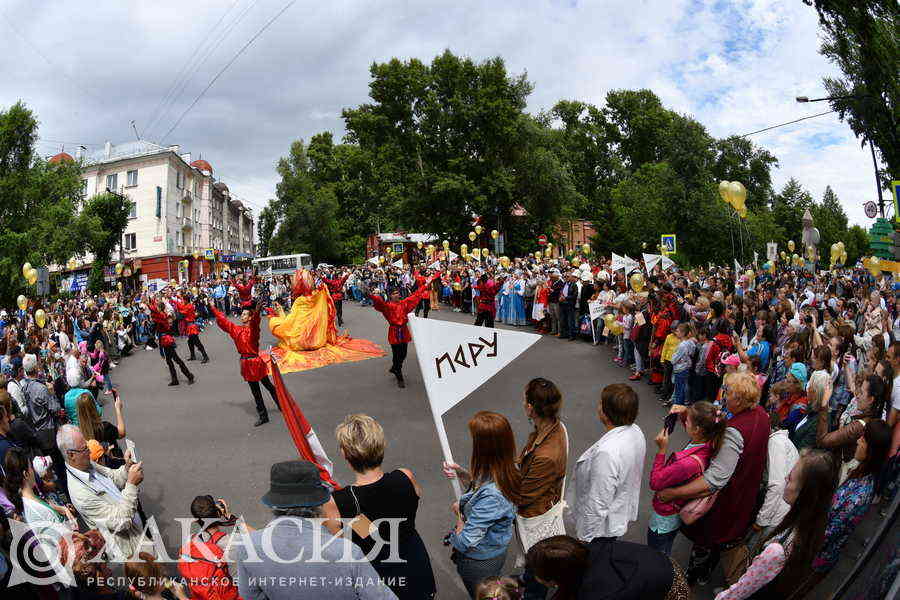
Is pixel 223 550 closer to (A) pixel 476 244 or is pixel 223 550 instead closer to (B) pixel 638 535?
(B) pixel 638 535

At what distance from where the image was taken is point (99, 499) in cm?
381

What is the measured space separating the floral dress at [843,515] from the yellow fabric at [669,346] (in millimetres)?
5402

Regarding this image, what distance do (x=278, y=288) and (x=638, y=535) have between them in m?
30.0

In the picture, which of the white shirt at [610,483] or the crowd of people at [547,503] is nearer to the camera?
the crowd of people at [547,503]

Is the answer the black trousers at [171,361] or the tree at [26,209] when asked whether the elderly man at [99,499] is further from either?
the tree at [26,209]

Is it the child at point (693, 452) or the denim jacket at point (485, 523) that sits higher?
the child at point (693, 452)

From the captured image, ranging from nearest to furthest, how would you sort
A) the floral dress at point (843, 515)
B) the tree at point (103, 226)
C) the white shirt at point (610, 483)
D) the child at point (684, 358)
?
the white shirt at point (610, 483) < the floral dress at point (843, 515) < the child at point (684, 358) < the tree at point (103, 226)

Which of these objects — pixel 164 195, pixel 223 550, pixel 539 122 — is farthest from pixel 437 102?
pixel 223 550

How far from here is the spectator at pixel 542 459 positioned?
3420 mm

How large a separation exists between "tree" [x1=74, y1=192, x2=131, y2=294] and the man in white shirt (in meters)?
34.5

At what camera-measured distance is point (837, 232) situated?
204ft

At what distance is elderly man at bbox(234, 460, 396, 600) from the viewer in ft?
7.11

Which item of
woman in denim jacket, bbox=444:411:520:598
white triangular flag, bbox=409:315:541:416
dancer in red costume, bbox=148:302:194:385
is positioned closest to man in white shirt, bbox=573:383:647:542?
woman in denim jacket, bbox=444:411:520:598

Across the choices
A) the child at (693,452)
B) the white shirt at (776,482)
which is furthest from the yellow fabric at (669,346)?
the child at (693,452)
